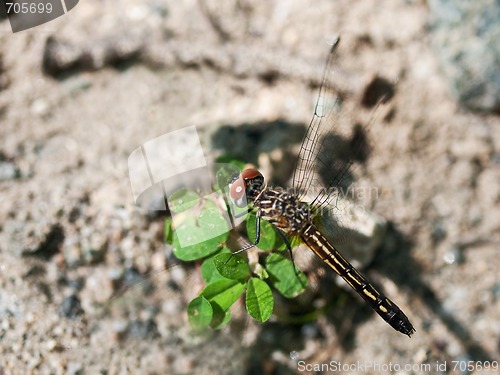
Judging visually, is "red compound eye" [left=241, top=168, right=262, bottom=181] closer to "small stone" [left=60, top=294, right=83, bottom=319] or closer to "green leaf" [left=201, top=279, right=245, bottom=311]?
"green leaf" [left=201, top=279, right=245, bottom=311]

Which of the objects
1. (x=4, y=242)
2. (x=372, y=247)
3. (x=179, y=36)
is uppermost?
(x=179, y=36)

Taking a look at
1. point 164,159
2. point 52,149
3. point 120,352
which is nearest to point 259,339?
point 120,352

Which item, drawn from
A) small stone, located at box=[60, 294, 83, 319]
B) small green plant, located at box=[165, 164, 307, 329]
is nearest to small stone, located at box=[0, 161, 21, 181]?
small stone, located at box=[60, 294, 83, 319]

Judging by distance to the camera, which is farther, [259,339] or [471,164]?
[471,164]

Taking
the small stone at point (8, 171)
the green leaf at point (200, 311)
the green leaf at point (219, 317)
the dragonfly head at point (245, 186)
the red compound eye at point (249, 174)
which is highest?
the red compound eye at point (249, 174)

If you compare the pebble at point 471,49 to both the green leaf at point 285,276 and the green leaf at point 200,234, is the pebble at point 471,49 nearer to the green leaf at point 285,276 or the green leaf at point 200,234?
the green leaf at point 285,276

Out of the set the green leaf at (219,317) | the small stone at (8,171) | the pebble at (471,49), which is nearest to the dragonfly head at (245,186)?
the green leaf at (219,317)

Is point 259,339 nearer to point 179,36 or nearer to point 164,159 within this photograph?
point 164,159
